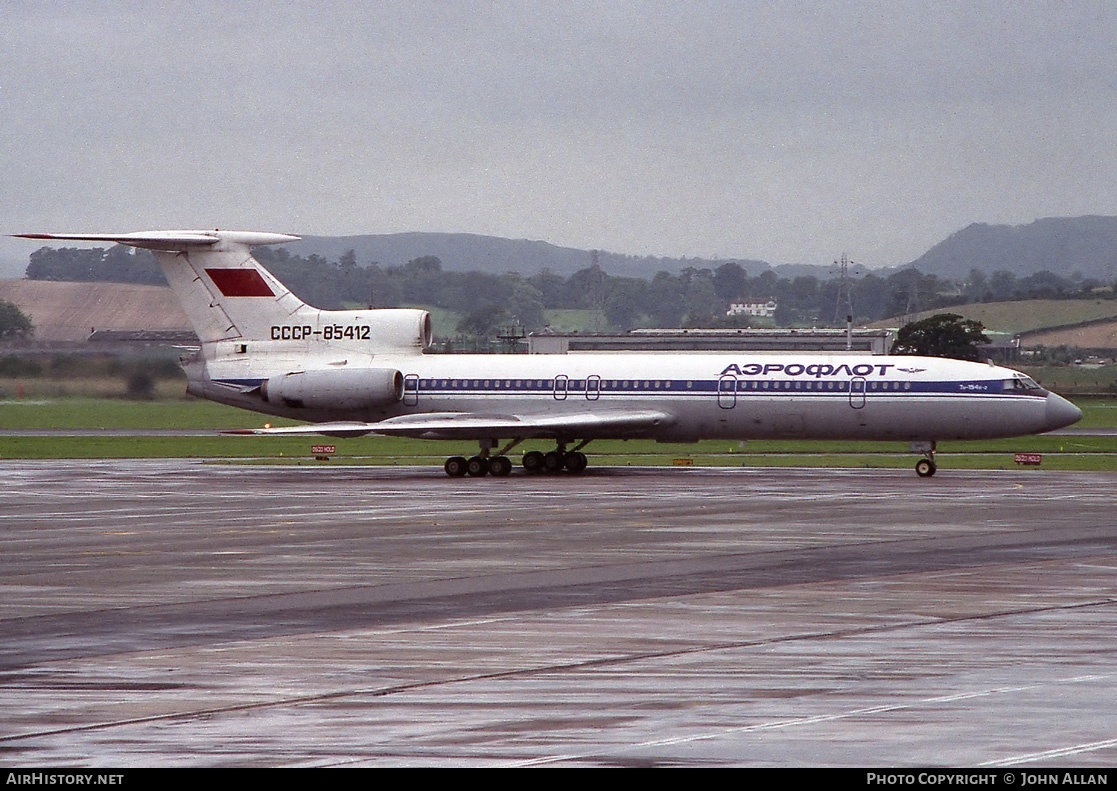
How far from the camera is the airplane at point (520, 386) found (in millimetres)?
45594

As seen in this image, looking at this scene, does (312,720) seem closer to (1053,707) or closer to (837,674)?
(837,674)

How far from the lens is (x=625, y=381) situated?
156 ft

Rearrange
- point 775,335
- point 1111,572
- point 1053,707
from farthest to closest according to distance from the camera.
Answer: point 775,335 < point 1111,572 < point 1053,707

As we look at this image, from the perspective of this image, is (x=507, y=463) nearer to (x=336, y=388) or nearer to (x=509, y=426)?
(x=509, y=426)

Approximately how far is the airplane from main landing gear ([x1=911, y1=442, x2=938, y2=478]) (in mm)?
40

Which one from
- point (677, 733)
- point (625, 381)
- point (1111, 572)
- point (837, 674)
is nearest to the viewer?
point (677, 733)

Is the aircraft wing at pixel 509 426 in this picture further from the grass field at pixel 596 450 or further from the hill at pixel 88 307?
the hill at pixel 88 307

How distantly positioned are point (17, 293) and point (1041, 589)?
57.6 metres

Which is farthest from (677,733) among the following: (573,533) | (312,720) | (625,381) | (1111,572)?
(625,381)

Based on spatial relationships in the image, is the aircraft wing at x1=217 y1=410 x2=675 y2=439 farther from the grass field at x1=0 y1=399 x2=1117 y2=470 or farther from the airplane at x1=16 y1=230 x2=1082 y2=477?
the grass field at x1=0 y1=399 x2=1117 y2=470

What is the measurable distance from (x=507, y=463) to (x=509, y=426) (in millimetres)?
1421

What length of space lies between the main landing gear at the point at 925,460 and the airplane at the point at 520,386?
40mm

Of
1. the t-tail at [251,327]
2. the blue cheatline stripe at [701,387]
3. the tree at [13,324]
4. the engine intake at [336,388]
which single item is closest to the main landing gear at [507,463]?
the blue cheatline stripe at [701,387]

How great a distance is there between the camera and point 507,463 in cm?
4725
